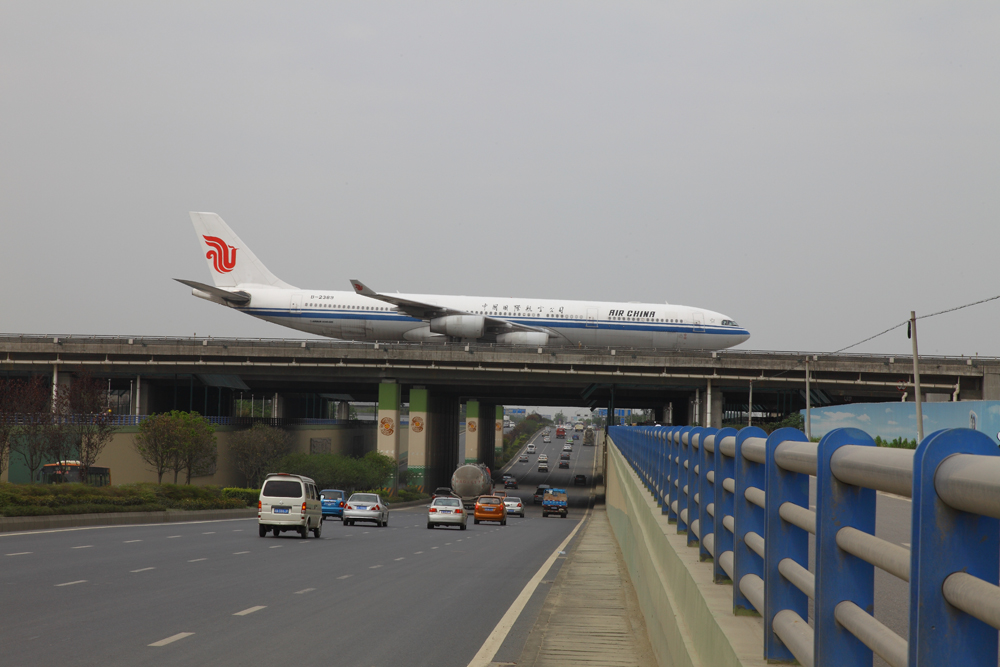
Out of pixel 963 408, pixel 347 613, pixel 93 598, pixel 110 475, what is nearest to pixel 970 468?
pixel 347 613

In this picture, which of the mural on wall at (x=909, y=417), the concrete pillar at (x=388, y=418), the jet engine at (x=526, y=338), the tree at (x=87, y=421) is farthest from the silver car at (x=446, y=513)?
the concrete pillar at (x=388, y=418)

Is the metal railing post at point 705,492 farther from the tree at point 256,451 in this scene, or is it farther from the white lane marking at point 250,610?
the tree at point 256,451

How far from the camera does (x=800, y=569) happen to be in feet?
13.5

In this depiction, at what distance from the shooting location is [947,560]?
2.26 metres

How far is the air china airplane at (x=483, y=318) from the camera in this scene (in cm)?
6712

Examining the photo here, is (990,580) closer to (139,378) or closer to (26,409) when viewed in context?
(26,409)

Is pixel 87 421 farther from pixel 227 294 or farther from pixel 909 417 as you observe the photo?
pixel 909 417

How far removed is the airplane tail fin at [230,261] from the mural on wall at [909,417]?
41.8 metres

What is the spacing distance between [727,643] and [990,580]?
2835 mm

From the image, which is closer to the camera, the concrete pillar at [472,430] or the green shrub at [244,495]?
the green shrub at [244,495]

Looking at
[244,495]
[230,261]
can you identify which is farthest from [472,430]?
[244,495]

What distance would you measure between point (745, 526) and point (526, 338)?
60885mm

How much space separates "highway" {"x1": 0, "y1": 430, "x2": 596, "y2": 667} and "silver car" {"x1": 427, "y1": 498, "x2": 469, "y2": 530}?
10.8 meters

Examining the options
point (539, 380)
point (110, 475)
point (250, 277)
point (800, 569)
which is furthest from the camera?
point (250, 277)
